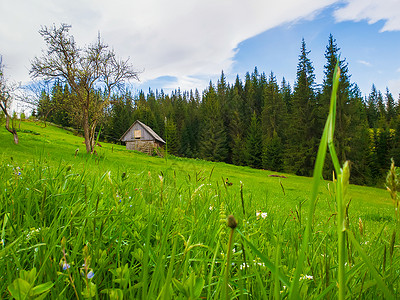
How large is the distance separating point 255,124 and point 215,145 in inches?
509

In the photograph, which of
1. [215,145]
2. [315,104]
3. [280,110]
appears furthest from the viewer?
[215,145]

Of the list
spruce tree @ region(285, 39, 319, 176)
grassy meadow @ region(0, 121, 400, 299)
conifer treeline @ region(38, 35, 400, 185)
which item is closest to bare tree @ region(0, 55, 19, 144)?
conifer treeline @ region(38, 35, 400, 185)

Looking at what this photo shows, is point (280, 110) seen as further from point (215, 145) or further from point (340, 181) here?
point (340, 181)

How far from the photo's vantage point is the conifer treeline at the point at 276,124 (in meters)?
38.6

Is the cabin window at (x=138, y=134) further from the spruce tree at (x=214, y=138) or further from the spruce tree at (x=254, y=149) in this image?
the spruce tree at (x=254, y=149)

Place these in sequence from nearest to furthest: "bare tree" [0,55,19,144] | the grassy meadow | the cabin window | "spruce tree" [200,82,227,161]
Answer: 1. the grassy meadow
2. "bare tree" [0,55,19,144]
3. the cabin window
4. "spruce tree" [200,82,227,161]

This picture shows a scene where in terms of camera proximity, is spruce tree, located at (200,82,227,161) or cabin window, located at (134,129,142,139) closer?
cabin window, located at (134,129,142,139)

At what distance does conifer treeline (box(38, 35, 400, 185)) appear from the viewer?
127ft

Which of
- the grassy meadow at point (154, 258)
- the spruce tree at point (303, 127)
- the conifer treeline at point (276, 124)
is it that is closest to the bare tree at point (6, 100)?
the conifer treeline at point (276, 124)

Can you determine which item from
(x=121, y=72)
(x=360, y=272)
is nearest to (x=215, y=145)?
(x=121, y=72)

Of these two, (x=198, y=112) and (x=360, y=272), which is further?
(x=198, y=112)

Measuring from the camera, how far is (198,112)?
279ft

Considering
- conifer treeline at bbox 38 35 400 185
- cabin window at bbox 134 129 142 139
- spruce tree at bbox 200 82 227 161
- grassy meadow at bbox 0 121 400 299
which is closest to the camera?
grassy meadow at bbox 0 121 400 299

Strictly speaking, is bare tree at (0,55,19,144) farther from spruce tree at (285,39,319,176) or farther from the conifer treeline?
spruce tree at (285,39,319,176)
